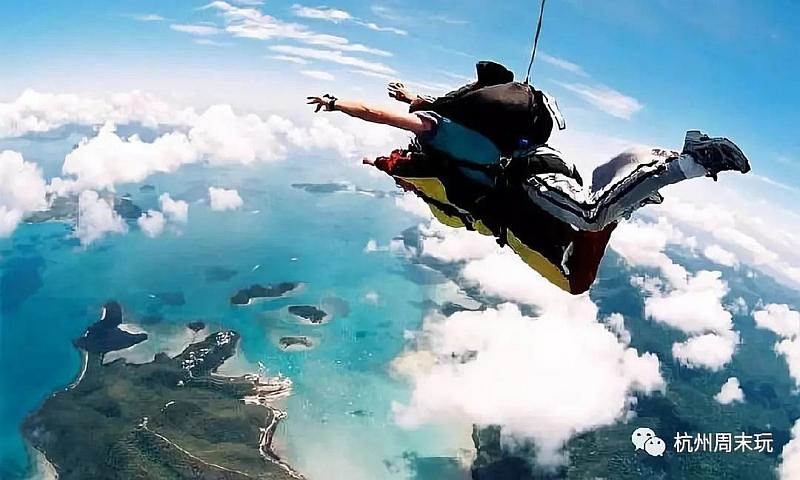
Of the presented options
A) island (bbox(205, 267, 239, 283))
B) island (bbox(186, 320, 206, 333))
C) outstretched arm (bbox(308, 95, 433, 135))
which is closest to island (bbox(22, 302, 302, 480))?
island (bbox(186, 320, 206, 333))

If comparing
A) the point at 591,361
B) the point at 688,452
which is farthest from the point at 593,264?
the point at 591,361

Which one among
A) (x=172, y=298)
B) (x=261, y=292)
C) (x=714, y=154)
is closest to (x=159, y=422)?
(x=172, y=298)

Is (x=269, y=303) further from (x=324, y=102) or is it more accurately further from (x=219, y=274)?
(x=324, y=102)

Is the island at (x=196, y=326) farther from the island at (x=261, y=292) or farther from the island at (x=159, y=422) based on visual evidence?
the island at (x=159, y=422)

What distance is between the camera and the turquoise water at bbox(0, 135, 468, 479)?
2469 inches

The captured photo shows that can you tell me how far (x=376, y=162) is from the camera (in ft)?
10.0

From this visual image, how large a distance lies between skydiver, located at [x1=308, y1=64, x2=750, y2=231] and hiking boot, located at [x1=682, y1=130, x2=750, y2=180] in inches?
2.3

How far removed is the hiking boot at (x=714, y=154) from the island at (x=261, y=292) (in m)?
77.2

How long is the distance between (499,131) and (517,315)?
290 ft

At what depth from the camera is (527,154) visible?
115 inches

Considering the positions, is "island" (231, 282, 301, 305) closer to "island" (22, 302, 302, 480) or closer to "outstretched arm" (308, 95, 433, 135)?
"island" (22, 302, 302, 480)

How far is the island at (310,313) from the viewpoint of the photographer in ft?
253

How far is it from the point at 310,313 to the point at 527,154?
76.6 meters

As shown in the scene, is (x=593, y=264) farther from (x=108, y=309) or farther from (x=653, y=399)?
(x=653, y=399)
